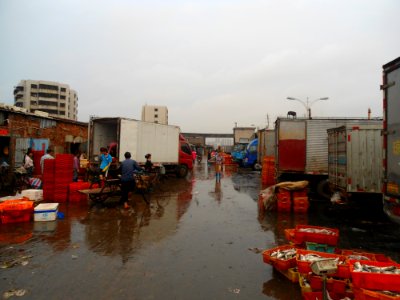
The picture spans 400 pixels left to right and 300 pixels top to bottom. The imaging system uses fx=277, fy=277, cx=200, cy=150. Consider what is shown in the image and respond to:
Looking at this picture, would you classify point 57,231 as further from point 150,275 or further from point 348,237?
point 348,237

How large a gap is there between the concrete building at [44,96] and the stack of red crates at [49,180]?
283ft

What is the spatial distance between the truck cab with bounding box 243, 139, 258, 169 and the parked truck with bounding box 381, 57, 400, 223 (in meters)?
21.0

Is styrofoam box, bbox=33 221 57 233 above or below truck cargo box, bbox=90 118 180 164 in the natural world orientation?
below

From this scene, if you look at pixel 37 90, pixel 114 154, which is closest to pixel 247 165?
pixel 114 154

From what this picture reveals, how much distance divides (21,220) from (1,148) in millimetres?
10439

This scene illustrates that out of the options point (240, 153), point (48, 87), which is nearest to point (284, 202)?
point (240, 153)

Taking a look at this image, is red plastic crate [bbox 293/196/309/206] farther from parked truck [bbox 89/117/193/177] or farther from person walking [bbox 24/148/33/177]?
person walking [bbox 24/148/33/177]

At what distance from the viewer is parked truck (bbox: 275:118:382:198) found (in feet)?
39.1

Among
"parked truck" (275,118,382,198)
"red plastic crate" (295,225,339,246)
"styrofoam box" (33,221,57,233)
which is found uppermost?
"parked truck" (275,118,382,198)

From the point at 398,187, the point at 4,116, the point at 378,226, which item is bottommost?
the point at 378,226

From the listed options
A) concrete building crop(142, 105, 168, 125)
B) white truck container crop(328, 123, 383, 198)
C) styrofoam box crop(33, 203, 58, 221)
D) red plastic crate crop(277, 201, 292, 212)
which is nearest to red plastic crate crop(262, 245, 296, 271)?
red plastic crate crop(277, 201, 292, 212)

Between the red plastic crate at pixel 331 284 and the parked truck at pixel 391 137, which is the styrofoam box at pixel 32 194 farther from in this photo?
the parked truck at pixel 391 137

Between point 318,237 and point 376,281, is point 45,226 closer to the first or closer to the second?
point 318,237

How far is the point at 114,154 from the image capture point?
13.7 meters
